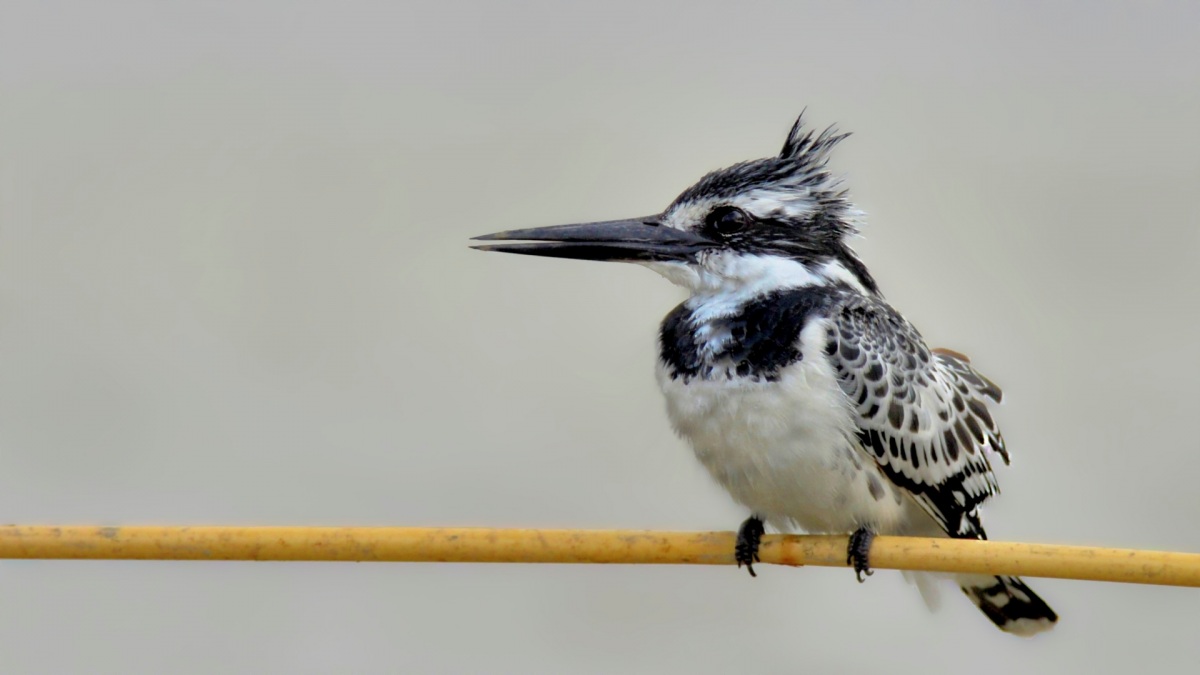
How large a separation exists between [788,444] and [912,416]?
0.21 meters

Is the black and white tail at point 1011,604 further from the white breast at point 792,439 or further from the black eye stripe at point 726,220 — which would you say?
the black eye stripe at point 726,220

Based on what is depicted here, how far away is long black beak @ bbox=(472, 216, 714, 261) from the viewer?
1.89m

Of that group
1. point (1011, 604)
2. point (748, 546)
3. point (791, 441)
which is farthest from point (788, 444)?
point (1011, 604)

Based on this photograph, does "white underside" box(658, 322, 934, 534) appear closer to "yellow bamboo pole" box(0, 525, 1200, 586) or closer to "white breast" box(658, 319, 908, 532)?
"white breast" box(658, 319, 908, 532)

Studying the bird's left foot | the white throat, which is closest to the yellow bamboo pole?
the bird's left foot

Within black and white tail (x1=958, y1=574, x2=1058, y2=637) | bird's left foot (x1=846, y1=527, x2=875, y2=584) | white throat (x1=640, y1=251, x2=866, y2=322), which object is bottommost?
black and white tail (x1=958, y1=574, x2=1058, y2=637)

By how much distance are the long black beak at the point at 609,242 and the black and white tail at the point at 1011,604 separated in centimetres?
73

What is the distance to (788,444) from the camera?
1729 mm

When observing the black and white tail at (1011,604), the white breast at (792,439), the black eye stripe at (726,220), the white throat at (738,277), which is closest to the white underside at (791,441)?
the white breast at (792,439)

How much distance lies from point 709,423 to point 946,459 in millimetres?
376

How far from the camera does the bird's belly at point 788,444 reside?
5.64ft

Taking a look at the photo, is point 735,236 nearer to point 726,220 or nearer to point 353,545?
point 726,220

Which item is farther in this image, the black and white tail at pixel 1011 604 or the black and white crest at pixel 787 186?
the black and white tail at pixel 1011 604

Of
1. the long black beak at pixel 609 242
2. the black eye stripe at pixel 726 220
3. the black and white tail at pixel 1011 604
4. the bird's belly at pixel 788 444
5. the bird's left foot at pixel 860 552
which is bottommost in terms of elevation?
the black and white tail at pixel 1011 604
